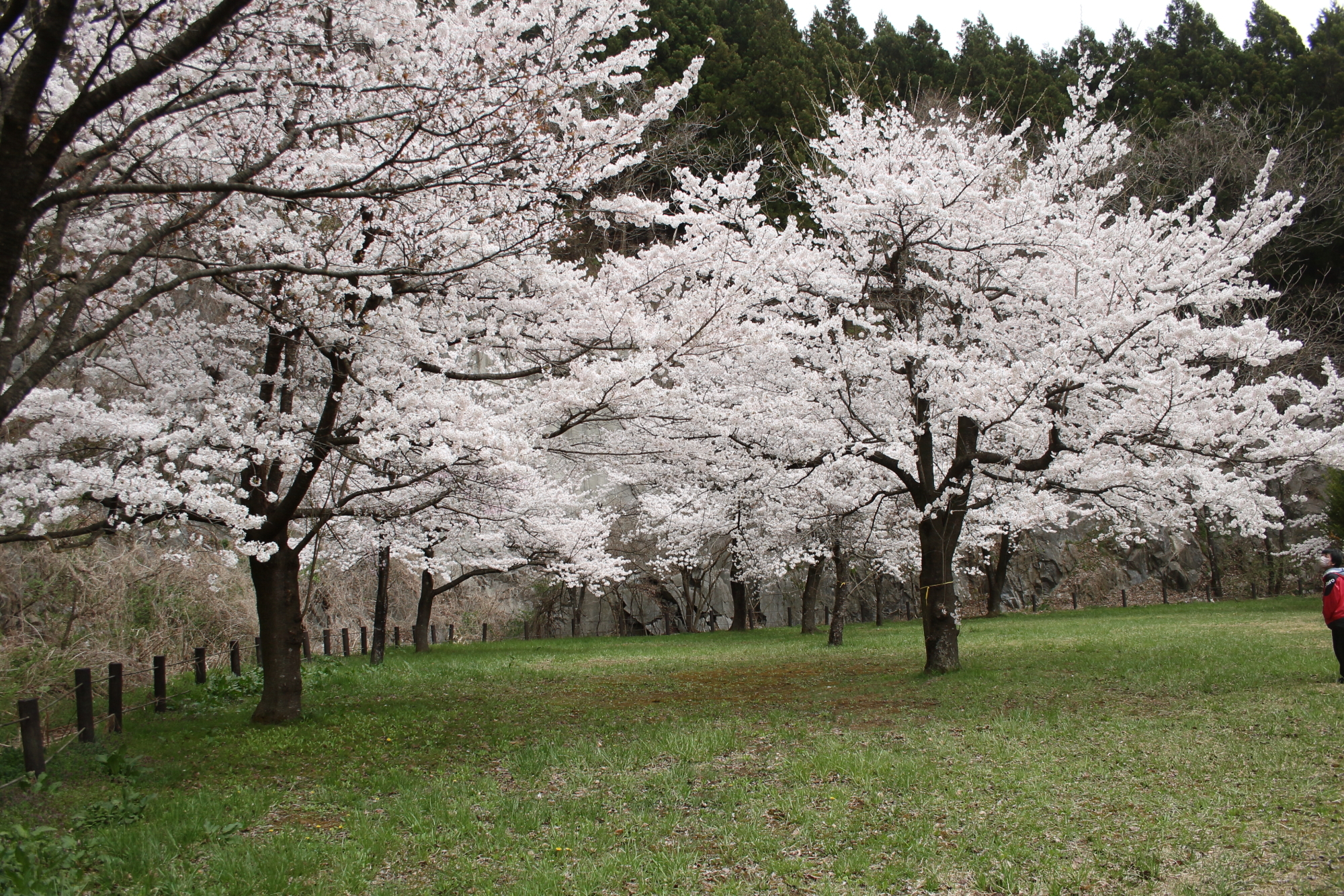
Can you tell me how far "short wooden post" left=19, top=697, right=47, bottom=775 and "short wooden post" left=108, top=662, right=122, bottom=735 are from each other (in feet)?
5.72

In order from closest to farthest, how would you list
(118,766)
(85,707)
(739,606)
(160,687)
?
(118,766) < (85,707) < (160,687) < (739,606)

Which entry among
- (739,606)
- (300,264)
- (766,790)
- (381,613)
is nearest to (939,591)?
(766,790)

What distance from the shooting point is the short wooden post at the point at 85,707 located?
8039 mm

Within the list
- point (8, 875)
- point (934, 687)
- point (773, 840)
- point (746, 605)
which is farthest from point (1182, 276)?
point (746, 605)

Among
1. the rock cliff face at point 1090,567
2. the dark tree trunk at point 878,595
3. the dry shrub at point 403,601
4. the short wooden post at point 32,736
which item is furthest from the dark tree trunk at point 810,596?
the short wooden post at point 32,736

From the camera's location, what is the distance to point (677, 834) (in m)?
5.20

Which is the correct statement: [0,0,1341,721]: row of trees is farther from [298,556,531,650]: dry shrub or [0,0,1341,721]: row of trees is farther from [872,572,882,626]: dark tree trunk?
[872,572,882,626]: dark tree trunk

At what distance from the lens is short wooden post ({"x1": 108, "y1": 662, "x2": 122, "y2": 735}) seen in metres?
8.70

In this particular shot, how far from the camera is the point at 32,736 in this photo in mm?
6895

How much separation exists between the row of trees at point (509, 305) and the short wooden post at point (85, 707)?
A: 1.68 m

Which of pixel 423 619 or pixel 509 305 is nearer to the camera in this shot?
pixel 509 305

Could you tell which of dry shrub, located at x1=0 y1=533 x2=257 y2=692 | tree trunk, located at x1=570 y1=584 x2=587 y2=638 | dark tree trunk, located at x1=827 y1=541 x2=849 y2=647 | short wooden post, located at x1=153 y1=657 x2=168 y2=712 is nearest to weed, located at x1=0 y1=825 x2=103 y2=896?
short wooden post, located at x1=153 y1=657 x2=168 y2=712

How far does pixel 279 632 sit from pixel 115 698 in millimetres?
1656

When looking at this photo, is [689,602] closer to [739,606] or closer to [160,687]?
[739,606]
